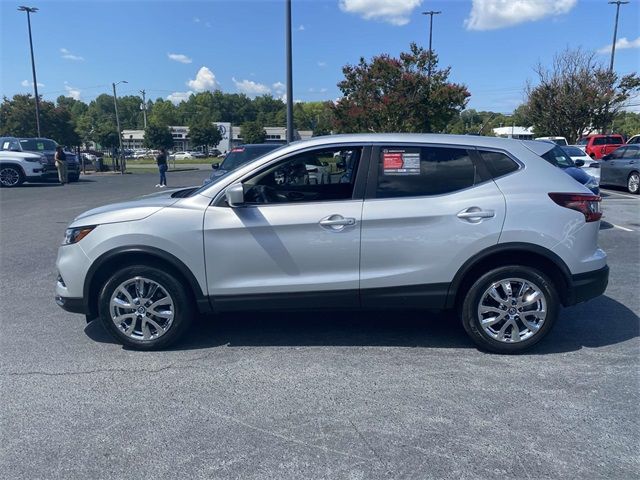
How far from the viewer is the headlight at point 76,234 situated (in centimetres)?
430

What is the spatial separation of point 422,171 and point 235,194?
1.54 m

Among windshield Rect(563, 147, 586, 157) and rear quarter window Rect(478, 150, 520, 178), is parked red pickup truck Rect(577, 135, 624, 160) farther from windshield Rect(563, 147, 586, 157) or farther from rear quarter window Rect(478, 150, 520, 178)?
rear quarter window Rect(478, 150, 520, 178)

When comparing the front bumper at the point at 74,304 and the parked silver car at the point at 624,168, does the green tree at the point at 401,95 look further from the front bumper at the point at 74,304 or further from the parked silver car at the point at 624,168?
the front bumper at the point at 74,304

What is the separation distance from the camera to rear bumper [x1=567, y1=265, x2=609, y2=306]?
4.24m

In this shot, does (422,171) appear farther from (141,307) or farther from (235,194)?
(141,307)

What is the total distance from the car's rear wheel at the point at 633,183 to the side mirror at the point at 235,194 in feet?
51.7

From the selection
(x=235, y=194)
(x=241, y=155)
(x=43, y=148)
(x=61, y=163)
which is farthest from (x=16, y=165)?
(x=235, y=194)

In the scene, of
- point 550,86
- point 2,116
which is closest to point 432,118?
point 550,86

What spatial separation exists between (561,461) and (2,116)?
5084cm

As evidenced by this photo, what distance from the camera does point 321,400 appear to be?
355cm

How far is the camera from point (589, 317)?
516cm

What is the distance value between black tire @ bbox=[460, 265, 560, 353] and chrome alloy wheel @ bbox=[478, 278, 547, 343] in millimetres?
12

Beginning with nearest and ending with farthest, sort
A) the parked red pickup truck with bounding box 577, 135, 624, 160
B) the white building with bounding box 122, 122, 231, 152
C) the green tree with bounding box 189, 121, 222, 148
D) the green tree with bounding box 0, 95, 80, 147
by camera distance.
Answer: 1. the parked red pickup truck with bounding box 577, 135, 624, 160
2. the green tree with bounding box 0, 95, 80, 147
3. the green tree with bounding box 189, 121, 222, 148
4. the white building with bounding box 122, 122, 231, 152

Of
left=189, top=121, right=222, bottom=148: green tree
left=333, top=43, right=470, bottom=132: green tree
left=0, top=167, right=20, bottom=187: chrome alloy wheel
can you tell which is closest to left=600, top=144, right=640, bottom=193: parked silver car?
left=333, top=43, right=470, bottom=132: green tree
